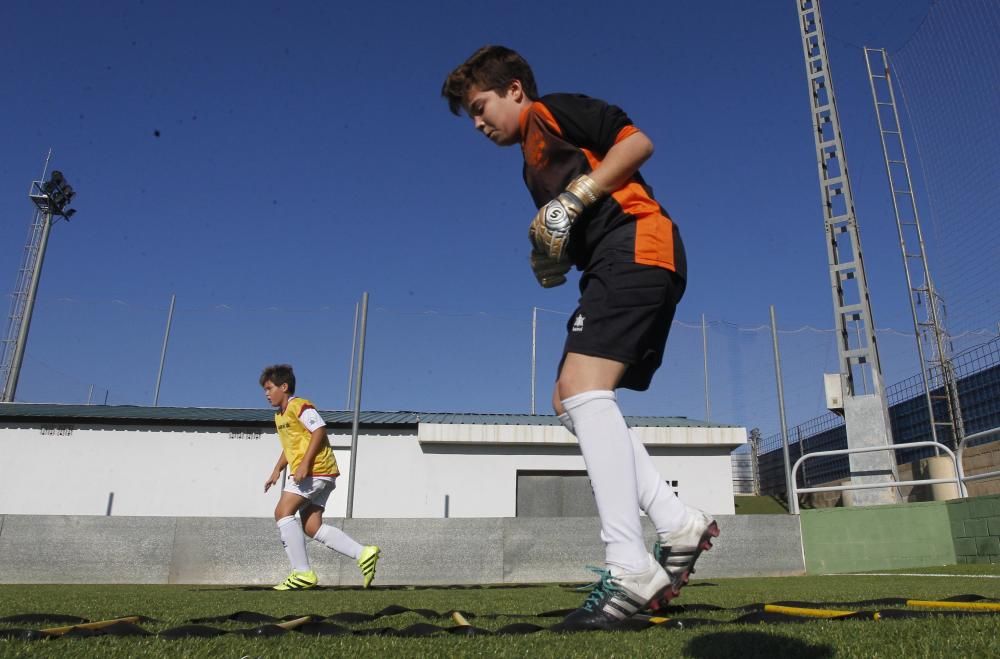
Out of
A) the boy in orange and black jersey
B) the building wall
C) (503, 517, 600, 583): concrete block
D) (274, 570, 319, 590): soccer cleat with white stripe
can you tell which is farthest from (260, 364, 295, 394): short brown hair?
the building wall

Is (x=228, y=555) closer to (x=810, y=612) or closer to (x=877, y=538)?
(x=810, y=612)

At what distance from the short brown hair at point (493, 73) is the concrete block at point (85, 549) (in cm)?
707

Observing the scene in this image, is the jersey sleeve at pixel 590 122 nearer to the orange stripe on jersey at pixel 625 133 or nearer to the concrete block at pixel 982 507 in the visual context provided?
the orange stripe on jersey at pixel 625 133

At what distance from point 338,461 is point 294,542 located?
9026 mm

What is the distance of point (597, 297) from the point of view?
1.98m

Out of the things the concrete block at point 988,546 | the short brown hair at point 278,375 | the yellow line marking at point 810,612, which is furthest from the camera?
the concrete block at point 988,546

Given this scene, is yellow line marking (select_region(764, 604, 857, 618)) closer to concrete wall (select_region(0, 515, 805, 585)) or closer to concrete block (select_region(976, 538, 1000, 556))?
concrete wall (select_region(0, 515, 805, 585))

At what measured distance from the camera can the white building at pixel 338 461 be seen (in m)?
13.9

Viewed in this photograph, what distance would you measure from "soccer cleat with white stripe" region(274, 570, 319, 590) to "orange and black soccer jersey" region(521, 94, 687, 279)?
4150 mm

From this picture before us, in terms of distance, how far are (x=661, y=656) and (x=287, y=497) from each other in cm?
489

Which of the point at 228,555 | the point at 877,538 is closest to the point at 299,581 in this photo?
the point at 228,555

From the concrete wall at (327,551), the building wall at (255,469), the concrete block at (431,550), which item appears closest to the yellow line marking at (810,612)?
the concrete wall at (327,551)

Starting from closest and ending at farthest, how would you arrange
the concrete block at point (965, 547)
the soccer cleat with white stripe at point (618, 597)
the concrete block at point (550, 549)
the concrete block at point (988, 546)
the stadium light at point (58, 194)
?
1. the soccer cleat with white stripe at point (618, 597)
2. the concrete block at point (988, 546)
3. the concrete block at point (965, 547)
4. the concrete block at point (550, 549)
5. the stadium light at point (58, 194)

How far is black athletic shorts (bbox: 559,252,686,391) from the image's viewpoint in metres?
1.95
